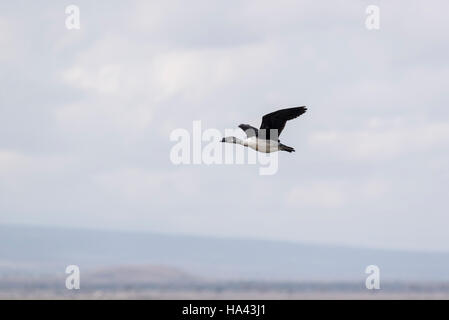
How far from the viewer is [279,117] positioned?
147 feet

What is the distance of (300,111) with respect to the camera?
44.6 metres

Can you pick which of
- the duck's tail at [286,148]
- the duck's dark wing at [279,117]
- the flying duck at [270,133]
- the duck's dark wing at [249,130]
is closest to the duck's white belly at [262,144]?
the flying duck at [270,133]

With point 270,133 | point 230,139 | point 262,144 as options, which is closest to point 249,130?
point 230,139

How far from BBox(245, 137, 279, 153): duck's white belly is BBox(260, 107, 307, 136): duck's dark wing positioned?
602mm

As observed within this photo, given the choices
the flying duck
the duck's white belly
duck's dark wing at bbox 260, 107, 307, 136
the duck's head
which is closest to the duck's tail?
the flying duck

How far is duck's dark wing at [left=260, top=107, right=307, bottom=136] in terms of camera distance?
44656mm

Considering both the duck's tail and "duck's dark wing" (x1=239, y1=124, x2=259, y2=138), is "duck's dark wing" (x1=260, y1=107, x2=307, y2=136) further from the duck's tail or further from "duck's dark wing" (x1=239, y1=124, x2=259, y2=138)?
the duck's tail

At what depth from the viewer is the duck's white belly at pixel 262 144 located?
44.5 m

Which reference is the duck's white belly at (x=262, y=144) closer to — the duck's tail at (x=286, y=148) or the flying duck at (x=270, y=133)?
the flying duck at (x=270, y=133)

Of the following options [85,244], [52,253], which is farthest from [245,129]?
[85,244]

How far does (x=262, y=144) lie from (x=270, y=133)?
647 millimetres

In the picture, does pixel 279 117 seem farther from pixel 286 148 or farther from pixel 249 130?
pixel 249 130
